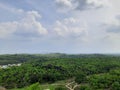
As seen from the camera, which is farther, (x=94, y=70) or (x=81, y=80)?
(x=94, y=70)

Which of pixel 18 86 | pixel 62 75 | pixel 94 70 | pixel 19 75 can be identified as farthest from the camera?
pixel 94 70

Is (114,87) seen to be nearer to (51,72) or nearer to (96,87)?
(96,87)

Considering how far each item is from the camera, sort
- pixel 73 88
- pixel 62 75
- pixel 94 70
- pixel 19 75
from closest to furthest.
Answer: pixel 73 88 → pixel 19 75 → pixel 62 75 → pixel 94 70

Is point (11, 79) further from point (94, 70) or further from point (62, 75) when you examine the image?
point (94, 70)

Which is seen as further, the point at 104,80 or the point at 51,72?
the point at 51,72

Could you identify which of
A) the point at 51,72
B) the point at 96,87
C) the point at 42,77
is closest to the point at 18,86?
the point at 42,77

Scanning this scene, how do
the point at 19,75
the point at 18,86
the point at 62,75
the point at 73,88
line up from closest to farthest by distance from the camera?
the point at 73,88, the point at 18,86, the point at 19,75, the point at 62,75

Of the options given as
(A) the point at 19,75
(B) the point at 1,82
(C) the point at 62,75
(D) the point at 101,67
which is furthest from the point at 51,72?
(D) the point at 101,67

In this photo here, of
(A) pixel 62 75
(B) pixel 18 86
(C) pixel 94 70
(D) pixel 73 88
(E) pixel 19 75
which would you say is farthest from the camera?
(C) pixel 94 70
